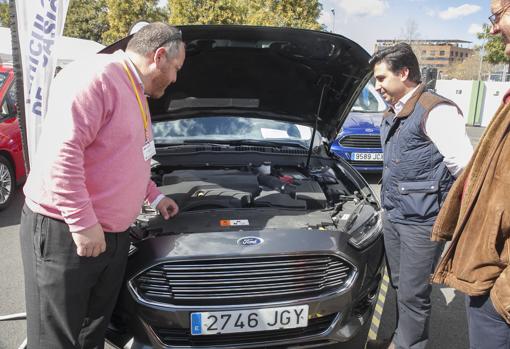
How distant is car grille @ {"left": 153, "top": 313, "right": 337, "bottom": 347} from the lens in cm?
197

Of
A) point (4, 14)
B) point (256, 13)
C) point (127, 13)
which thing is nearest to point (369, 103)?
point (256, 13)

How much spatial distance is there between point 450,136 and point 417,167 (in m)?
0.22

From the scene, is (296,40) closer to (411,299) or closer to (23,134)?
(411,299)

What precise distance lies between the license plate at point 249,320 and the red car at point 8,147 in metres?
4.06

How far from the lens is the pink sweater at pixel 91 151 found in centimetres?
156

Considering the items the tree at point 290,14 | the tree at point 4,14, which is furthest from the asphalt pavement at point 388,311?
the tree at point 4,14

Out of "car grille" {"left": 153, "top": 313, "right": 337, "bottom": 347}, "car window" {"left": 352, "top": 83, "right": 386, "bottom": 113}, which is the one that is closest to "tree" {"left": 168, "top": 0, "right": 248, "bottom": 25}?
"car window" {"left": 352, "top": 83, "right": 386, "bottom": 113}

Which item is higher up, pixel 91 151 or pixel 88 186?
pixel 91 151

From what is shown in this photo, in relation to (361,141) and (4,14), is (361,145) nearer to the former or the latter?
(361,141)

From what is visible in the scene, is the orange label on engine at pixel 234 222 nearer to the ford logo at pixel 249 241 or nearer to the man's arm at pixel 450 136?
the ford logo at pixel 249 241

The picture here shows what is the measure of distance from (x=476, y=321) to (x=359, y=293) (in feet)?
2.24

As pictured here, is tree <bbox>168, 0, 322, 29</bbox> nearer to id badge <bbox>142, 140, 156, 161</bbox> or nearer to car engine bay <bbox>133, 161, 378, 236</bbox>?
car engine bay <bbox>133, 161, 378, 236</bbox>

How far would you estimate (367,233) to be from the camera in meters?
2.32

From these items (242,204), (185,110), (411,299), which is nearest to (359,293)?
(411,299)
